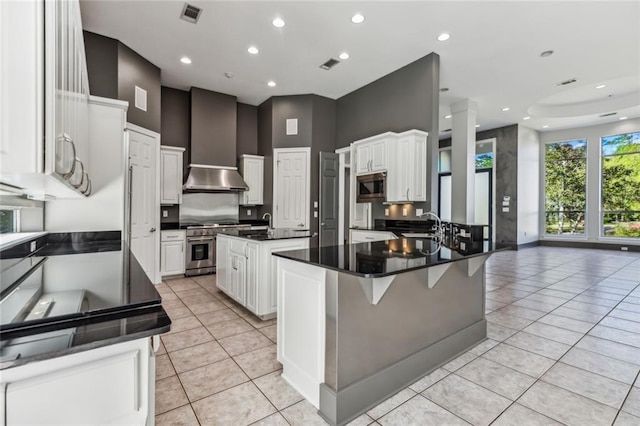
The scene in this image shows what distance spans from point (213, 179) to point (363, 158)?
2866 millimetres

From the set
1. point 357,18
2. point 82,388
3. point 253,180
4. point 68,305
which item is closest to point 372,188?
point 357,18

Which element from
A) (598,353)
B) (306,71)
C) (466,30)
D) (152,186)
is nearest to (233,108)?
(306,71)

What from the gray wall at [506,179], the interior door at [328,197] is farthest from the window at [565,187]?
the interior door at [328,197]

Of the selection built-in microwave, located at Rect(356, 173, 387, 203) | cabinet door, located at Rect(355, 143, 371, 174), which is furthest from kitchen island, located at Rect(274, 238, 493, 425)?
cabinet door, located at Rect(355, 143, 371, 174)

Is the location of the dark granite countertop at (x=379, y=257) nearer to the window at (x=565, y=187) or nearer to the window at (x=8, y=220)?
the window at (x=8, y=220)

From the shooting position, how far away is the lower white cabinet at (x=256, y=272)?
3197 millimetres

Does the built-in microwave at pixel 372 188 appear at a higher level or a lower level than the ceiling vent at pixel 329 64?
lower

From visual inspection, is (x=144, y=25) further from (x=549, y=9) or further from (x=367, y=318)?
(x=549, y=9)

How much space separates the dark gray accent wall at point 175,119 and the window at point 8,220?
3.51 metres

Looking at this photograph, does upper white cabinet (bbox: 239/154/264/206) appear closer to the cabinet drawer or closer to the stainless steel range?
the stainless steel range

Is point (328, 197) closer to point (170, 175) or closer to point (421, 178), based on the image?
point (421, 178)

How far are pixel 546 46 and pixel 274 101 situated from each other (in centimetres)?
456

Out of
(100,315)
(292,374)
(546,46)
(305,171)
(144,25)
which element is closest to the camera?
(100,315)

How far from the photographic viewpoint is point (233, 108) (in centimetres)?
607
